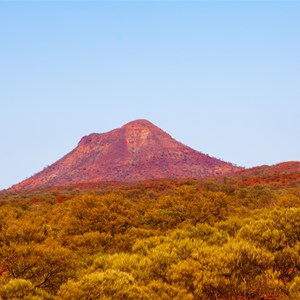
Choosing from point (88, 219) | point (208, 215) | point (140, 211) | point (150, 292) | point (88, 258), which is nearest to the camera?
point (150, 292)

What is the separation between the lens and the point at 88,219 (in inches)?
1486

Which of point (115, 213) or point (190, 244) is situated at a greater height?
point (115, 213)

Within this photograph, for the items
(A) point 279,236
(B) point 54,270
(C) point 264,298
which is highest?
(B) point 54,270

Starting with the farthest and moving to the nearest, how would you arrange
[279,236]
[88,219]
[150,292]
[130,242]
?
[88,219] → [130,242] → [279,236] → [150,292]

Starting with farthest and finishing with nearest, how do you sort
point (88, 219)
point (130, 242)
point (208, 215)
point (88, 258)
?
point (208, 215) → point (88, 219) → point (130, 242) → point (88, 258)

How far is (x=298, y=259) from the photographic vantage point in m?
25.5

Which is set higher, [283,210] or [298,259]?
[283,210]

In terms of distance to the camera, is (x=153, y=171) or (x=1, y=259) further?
(x=153, y=171)

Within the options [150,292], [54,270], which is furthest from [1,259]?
[150,292]

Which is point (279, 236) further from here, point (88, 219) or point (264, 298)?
point (88, 219)

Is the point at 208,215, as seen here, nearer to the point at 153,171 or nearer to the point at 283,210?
the point at 283,210

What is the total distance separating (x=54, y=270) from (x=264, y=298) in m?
11.9

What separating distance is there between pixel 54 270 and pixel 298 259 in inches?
541

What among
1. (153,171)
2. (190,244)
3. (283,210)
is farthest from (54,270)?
(153,171)
